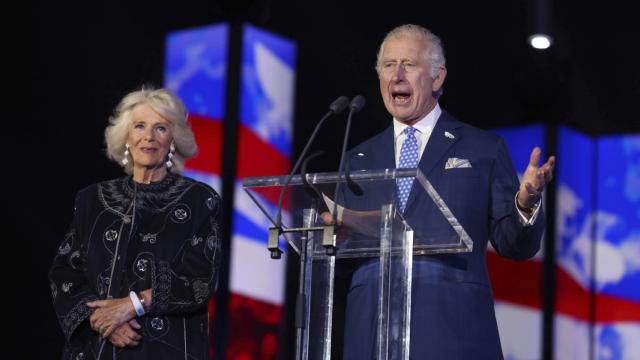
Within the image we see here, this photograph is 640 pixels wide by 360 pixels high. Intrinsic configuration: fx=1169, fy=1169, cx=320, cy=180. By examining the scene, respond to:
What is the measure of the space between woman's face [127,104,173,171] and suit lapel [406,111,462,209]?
3.17 feet

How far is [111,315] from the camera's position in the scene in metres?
3.49

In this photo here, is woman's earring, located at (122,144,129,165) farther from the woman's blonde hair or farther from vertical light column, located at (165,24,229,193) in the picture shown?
vertical light column, located at (165,24,229,193)

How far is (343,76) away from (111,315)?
2343 mm

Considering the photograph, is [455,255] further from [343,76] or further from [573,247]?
[343,76]

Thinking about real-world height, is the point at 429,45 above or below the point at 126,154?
above

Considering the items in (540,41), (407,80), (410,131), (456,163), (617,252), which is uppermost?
(540,41)

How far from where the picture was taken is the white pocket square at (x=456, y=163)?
10.6 feet

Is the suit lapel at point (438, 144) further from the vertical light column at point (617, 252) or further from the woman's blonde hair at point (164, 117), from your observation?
the vertical light column at point (617, 252)

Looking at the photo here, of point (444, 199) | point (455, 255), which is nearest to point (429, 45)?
point (444, 199)

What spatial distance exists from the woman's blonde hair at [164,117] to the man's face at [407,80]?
0.75 m

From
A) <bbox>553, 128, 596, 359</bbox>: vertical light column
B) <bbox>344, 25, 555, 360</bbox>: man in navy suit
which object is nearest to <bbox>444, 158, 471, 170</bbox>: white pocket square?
<bbox>344, 25, 555, 360</bbox>: man in navy suit

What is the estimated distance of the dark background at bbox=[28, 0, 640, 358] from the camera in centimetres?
525

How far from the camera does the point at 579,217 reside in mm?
5293

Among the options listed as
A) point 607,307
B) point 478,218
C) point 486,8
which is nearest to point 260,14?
point 486,8
